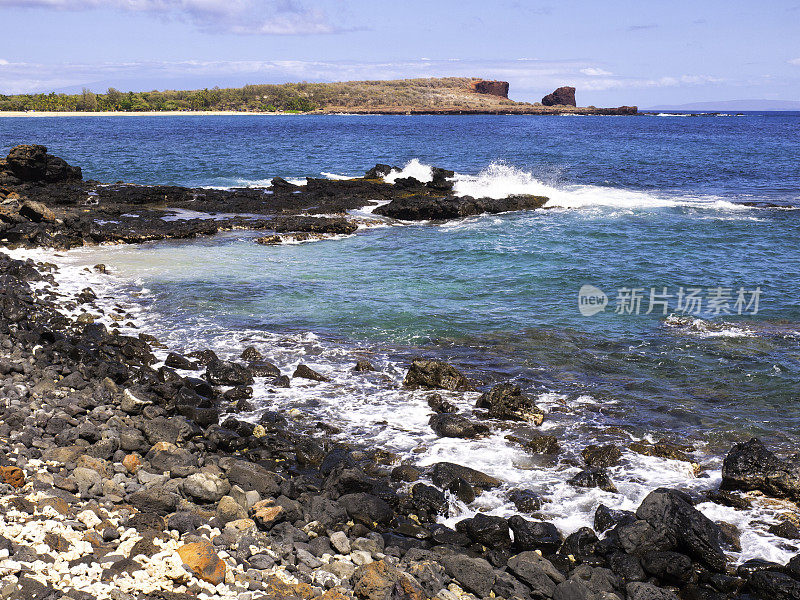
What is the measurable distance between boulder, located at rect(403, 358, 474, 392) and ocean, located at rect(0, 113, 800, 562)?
276 mm

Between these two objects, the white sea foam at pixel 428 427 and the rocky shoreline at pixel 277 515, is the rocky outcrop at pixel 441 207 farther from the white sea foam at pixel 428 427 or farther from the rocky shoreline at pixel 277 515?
the rocky shoreline at pixel 277 515

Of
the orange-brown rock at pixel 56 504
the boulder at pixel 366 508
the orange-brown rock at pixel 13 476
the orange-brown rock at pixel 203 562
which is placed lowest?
the boulder at pixel 366 508

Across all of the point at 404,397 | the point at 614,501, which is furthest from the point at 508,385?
the point at 614,501

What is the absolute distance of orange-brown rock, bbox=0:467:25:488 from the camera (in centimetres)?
655

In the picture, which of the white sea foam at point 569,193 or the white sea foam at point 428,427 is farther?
the white sea foam at point 569,193

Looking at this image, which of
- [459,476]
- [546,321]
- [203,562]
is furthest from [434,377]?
[203,562]

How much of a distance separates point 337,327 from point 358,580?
29.2 ft

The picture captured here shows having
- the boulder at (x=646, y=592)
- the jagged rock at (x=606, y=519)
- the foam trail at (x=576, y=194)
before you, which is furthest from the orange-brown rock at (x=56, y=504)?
the foam trail at (x=576, y=194)

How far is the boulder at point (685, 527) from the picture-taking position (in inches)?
265

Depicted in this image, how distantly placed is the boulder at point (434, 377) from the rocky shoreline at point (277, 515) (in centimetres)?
30

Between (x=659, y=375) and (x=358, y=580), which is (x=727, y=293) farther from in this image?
(x=358, y=580)

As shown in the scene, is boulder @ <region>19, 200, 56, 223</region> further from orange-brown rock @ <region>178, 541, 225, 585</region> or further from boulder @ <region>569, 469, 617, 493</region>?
boulder @ <region>569, 469, 617, 493</region>

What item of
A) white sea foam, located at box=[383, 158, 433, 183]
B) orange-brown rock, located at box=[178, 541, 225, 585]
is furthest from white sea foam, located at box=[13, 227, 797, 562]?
white sea foam, located at box=[383, 158, 433, 183]

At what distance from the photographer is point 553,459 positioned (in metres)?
8.96
